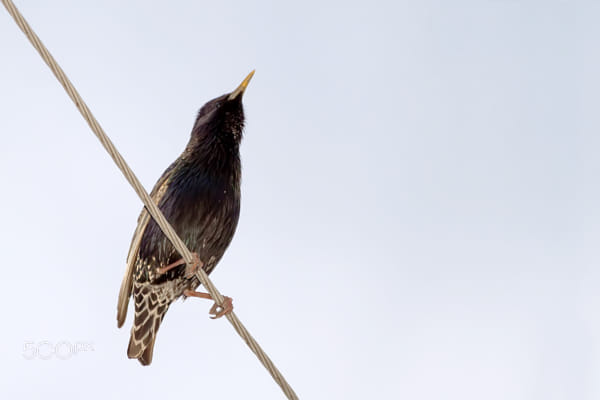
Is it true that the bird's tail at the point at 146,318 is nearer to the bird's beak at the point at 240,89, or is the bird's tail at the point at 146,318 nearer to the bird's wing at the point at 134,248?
the bird's wing at the point at 134,248

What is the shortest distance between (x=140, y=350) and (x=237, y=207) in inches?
47.5

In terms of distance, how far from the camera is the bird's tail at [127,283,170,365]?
191 inches

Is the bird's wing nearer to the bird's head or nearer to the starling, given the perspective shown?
the starling

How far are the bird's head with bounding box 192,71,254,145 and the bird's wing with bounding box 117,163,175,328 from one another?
38 centimetres

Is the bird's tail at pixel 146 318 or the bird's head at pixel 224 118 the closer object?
the bird's tail at pixel 146 318

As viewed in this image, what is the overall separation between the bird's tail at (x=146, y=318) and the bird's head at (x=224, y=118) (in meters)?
1.21

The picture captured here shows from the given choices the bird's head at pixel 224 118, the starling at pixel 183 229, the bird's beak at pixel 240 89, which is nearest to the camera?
the starling at pixel 183 229

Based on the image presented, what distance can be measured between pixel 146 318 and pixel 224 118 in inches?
62.1

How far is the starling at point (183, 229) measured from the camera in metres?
4.81

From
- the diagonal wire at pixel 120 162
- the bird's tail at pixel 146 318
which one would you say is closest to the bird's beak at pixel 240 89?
the bird's tail at pixel 146 318

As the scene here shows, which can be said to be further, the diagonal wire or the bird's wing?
the bird's wing

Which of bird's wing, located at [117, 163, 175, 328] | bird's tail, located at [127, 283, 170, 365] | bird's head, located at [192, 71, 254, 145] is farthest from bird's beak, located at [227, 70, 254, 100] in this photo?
bird's tail, located at [127, 283, 170, 365]

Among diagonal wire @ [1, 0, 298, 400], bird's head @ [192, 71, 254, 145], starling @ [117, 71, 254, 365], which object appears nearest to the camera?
diagonal wire @ [1, 0, 298, 400]

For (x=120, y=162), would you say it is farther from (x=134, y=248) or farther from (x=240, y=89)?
(x=240, y=89)
